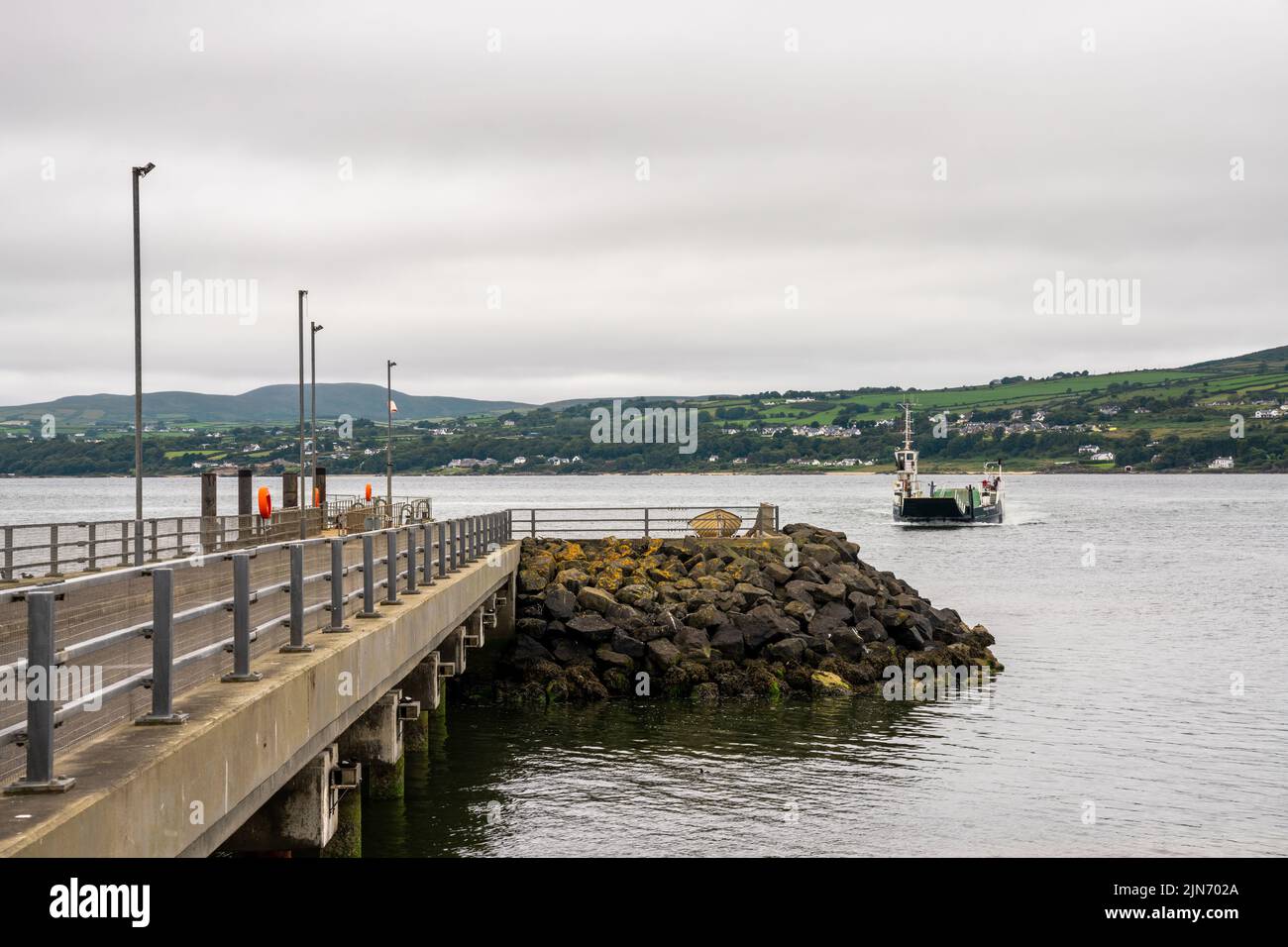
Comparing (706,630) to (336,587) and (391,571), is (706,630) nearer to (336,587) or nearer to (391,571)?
(391,571)

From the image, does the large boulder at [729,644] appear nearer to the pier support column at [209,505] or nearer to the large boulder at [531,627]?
the large boulder at [531,627]

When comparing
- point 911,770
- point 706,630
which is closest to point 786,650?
point 706,630

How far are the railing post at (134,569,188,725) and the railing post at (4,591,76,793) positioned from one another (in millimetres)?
1275

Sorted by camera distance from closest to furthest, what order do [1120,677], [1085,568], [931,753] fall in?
1. [931,753]
2. [1120,677]
3. [1085,568]

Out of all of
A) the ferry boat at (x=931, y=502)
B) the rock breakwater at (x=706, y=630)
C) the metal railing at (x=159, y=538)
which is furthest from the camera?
the ferry boat at (x=931, y=502)

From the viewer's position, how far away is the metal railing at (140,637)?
647 centimetres

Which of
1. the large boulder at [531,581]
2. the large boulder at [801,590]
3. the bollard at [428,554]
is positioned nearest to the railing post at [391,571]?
the bollard at [428,554]

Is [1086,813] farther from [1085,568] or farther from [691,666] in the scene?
[1085,568]

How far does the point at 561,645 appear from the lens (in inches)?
1195

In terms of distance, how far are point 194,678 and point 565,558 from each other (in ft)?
86.3

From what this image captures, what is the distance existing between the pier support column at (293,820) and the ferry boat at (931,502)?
93.5 metres

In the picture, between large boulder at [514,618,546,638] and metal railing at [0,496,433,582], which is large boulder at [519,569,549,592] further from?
metal railing at [0,496,433,582]
